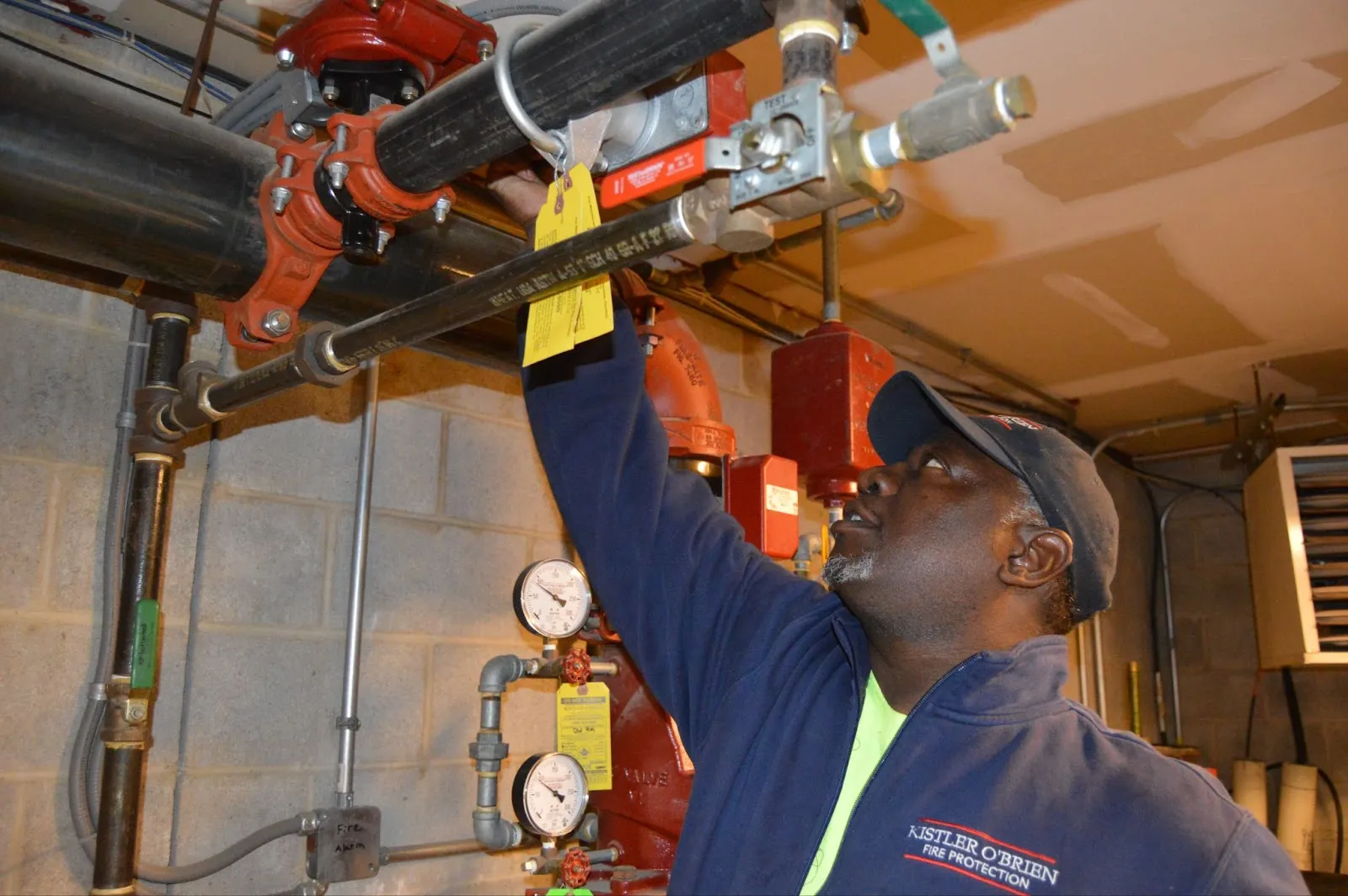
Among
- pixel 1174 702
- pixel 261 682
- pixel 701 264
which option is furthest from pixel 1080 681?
pixel 261 682

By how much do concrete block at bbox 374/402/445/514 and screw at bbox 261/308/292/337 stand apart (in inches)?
27.3

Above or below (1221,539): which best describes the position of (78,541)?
below

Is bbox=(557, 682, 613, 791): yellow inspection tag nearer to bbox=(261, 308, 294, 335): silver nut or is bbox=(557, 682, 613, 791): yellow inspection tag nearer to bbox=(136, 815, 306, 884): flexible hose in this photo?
bbox=(136, 815, 306, 884): flexible hose

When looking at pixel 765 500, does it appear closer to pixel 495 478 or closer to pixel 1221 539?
pixel 495 478

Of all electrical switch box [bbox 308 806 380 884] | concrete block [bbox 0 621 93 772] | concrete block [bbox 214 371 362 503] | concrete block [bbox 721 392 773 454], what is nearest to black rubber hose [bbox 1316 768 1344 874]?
concrete block [bbox 721 392 773 454]

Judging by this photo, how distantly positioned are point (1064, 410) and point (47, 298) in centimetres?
337

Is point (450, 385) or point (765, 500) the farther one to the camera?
point (450, 385)

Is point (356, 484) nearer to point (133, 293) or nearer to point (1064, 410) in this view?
point (133, 293)

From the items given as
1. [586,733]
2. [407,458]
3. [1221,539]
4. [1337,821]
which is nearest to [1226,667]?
[1221,539]

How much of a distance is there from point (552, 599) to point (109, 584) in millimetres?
706

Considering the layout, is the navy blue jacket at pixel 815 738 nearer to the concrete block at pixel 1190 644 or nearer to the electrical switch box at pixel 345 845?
the electrical switch box at pixel 345 845

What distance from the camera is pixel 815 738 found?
4.07 feet

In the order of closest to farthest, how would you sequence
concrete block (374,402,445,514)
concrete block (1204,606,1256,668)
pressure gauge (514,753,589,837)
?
pressure gauge (514,753,589,837) → concrete block (374,402,445,514) → concrete block (1204,606,1256,668)

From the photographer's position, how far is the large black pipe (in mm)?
773
